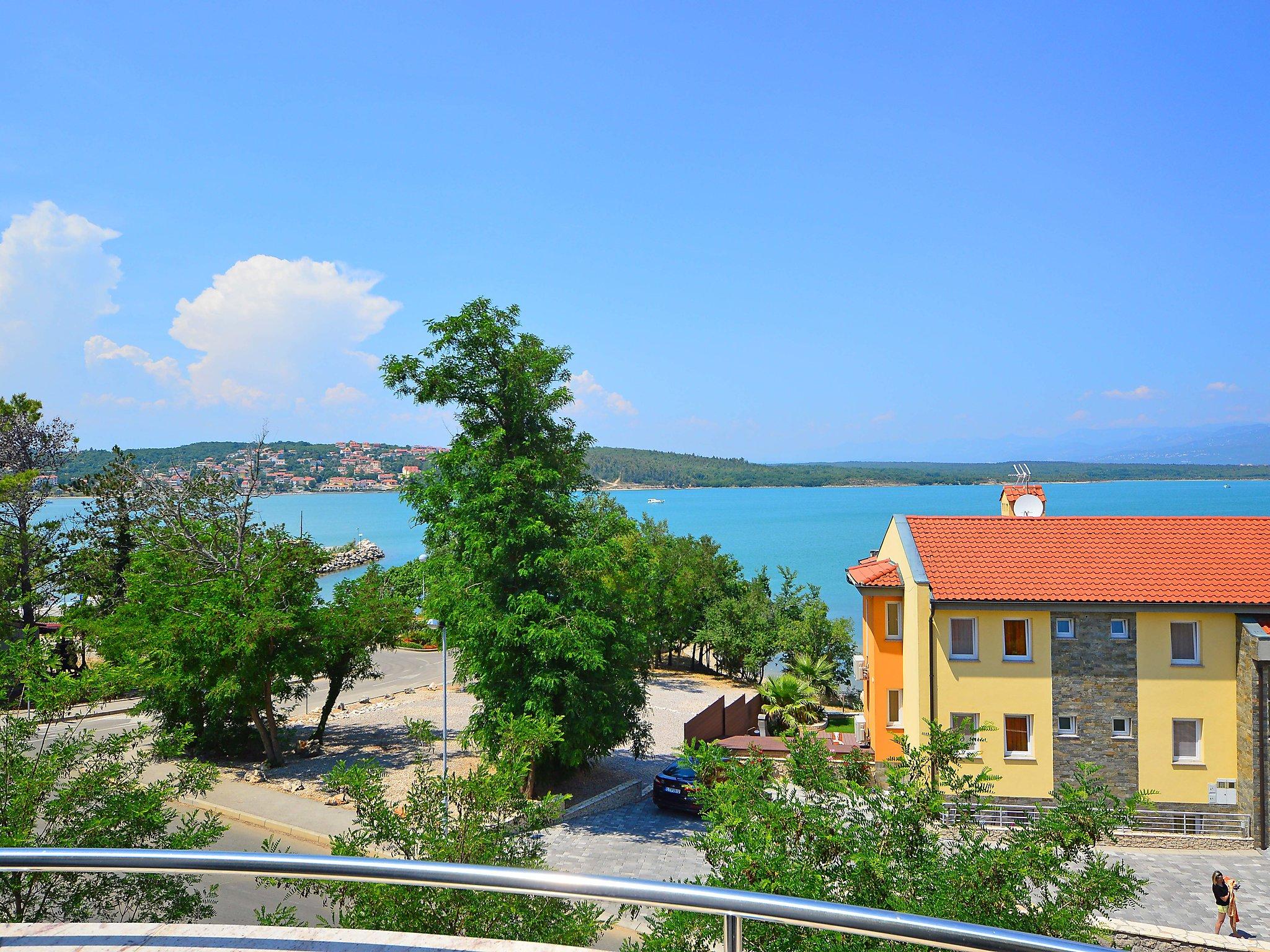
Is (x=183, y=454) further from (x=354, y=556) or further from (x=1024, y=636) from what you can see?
(x=1024, y=636)

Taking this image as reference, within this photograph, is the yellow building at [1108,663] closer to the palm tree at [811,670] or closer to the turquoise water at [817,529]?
the palm tree at [811,670]

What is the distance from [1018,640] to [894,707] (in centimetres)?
390

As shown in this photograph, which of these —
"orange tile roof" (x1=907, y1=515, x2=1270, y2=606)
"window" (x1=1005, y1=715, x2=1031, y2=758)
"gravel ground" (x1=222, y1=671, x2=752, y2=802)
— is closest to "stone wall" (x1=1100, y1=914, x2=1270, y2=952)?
"window" (x1=1005, y1=715, x2=1031, y2=758)

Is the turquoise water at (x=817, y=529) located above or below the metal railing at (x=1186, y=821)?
above

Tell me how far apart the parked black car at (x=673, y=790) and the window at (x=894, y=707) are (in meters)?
5.46

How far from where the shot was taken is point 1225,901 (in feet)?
42.1

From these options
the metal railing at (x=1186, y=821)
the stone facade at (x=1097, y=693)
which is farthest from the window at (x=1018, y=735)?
the metal railing at (x=1186, y=821)

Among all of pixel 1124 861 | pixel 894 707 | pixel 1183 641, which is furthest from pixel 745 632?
pixel 1124 861

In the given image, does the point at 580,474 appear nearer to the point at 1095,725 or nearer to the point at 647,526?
the point at 1095,725

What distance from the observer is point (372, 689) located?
124 feet

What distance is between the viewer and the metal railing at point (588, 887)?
8.55 ft

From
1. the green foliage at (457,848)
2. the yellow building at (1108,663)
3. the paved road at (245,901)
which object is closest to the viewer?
the green foliage at (457,848)

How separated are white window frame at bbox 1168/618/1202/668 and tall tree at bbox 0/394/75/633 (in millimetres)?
36030

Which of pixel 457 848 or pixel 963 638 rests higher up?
pixel 963 638
